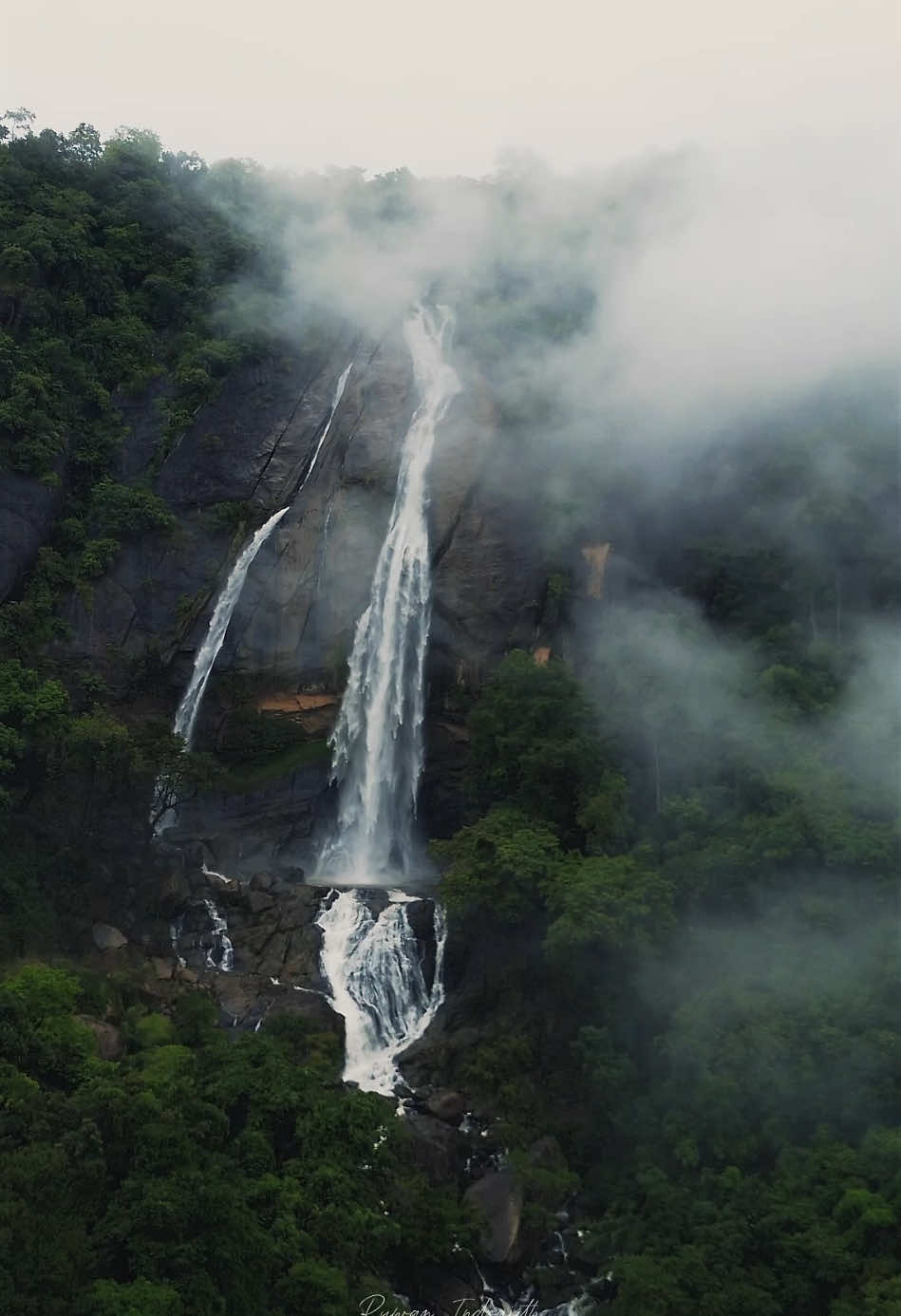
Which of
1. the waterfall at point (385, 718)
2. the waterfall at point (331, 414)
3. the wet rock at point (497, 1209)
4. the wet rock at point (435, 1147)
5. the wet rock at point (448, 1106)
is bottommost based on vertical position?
the wet rock at point (497, 1209)

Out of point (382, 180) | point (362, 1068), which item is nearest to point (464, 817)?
point (362, 1068)

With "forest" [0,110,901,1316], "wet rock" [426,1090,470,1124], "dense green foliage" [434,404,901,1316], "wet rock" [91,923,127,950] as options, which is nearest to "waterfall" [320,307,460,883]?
"forest" [0,110,901,1316]

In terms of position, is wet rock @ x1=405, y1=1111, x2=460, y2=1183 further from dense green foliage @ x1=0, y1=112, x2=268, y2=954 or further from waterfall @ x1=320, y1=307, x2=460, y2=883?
waterfall @ x1=320, y1=307, x2=460, y2=883

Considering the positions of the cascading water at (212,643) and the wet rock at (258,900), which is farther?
the cascading water at (212,643)

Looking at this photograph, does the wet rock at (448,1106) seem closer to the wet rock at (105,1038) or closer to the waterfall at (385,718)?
the wet rock at (105,1038)

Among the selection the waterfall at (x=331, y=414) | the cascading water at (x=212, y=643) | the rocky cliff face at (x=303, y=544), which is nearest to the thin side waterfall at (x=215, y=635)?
the cascading water at (x=212, y=643)

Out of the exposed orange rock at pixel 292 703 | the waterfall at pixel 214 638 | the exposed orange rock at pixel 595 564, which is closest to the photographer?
the waterfall at pixel 214 638

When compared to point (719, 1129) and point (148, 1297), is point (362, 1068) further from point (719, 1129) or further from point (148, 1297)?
point (148, 1297)
